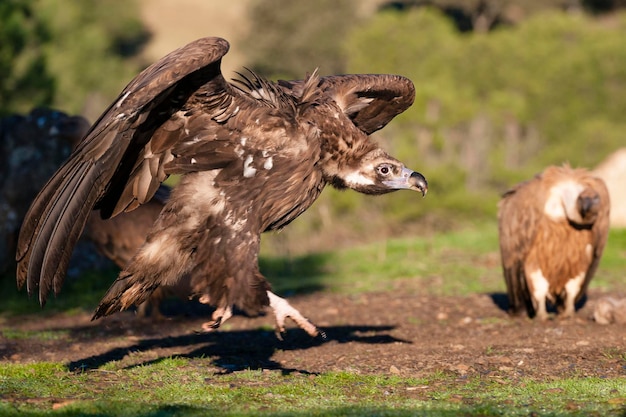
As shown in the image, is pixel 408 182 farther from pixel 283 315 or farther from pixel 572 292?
pixel 572 292

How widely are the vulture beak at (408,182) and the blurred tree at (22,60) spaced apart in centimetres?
1667

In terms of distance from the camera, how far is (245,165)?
675 cm

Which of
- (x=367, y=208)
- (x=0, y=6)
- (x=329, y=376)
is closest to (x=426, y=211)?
(x=367, y=208)

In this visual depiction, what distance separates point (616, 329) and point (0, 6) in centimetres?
1706

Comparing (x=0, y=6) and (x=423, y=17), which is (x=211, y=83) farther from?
(x=423, y=17)

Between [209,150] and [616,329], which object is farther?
[616,329]

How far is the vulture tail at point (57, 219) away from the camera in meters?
6.28

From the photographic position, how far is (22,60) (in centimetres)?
2797

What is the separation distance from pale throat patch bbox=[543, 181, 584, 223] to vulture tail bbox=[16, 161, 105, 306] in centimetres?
526

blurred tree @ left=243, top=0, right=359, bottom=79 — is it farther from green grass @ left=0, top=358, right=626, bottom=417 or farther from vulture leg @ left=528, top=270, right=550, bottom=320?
green grass @ left=0, top=358, right=626, bottom=417

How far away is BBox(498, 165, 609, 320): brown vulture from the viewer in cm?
988

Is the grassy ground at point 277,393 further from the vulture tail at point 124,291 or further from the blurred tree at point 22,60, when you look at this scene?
the blurred tree at point 22,60

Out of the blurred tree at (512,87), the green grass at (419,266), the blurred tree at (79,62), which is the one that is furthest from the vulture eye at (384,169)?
the blurred tree at (79,62)

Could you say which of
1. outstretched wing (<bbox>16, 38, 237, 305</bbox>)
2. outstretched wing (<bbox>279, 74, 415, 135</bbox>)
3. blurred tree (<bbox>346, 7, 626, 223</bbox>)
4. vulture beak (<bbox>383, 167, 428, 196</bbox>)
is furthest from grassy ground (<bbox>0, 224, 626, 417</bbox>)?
blurred tree (<bbox>346, 7, 626, 223</bbox>)
